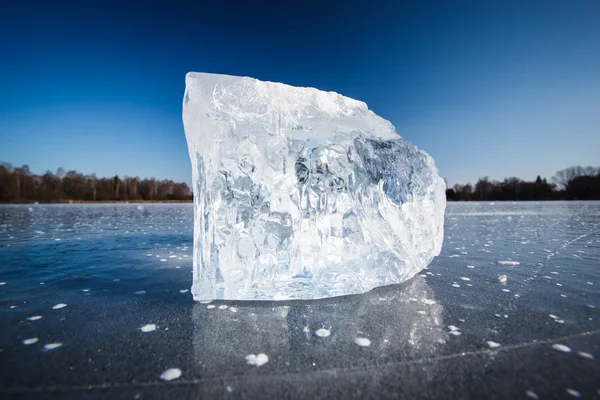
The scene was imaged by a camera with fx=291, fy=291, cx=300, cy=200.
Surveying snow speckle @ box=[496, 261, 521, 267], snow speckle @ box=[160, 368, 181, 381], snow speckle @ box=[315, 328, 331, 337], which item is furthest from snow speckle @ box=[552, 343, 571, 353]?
Answer: snow speckle @ box=[496, 261, 521, 267]

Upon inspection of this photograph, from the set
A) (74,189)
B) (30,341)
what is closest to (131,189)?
(74,189)

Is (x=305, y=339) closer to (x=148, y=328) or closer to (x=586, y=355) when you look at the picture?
(x=148, y=328)

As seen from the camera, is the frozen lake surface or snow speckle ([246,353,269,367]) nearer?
the frozen lake surface

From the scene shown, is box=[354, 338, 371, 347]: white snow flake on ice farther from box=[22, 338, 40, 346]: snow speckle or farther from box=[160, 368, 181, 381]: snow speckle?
box=[22, 338, 40, 346]: snow speckle

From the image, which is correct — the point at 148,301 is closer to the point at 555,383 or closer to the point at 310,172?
the point at 310,172

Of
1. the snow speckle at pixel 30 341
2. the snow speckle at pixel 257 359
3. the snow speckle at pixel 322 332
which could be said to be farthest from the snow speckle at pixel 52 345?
the snow speckle at pixel 322 332
